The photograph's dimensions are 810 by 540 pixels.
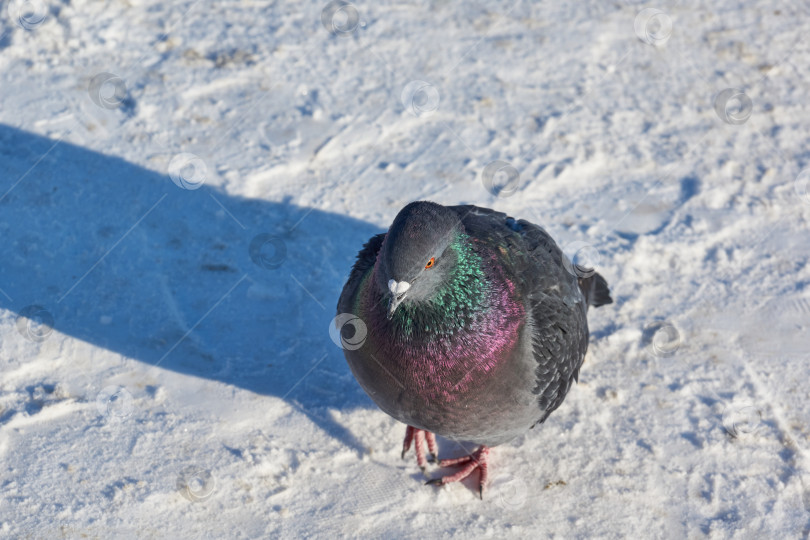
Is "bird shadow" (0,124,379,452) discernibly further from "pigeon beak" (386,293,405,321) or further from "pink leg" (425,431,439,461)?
"pigeon beak" (386,293,405,321)

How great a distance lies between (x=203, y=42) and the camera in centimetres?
611

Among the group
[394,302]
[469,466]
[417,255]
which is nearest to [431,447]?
[469,466]

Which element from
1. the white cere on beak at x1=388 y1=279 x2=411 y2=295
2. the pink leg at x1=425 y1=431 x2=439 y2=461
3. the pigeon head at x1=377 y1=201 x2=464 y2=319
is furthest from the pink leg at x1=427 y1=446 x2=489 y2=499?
the white cere on beak at x1=388 y1=279 x2=411 y2=295

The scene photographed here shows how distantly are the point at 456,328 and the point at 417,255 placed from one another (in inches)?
15.0

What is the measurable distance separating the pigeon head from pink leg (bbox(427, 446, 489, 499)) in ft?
3.90

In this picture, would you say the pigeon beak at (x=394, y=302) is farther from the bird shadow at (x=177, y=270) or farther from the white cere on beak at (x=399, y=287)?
the bird shadow at (x=177, y=270)

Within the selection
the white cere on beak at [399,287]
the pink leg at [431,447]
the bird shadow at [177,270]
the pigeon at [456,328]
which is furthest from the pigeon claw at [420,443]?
the white cere on beak at [399,287]

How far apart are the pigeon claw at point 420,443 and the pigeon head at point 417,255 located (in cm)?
112

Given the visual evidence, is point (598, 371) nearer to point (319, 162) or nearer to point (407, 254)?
point (407, 254)

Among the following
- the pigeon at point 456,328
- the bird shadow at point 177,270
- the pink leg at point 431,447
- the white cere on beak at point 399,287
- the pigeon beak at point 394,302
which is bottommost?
the pink leg at point 431,447

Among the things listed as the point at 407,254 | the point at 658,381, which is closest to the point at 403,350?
the point at 407,254

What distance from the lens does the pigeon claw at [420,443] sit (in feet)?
13.3

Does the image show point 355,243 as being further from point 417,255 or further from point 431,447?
point 417,255

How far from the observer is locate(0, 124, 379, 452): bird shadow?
439 cm
